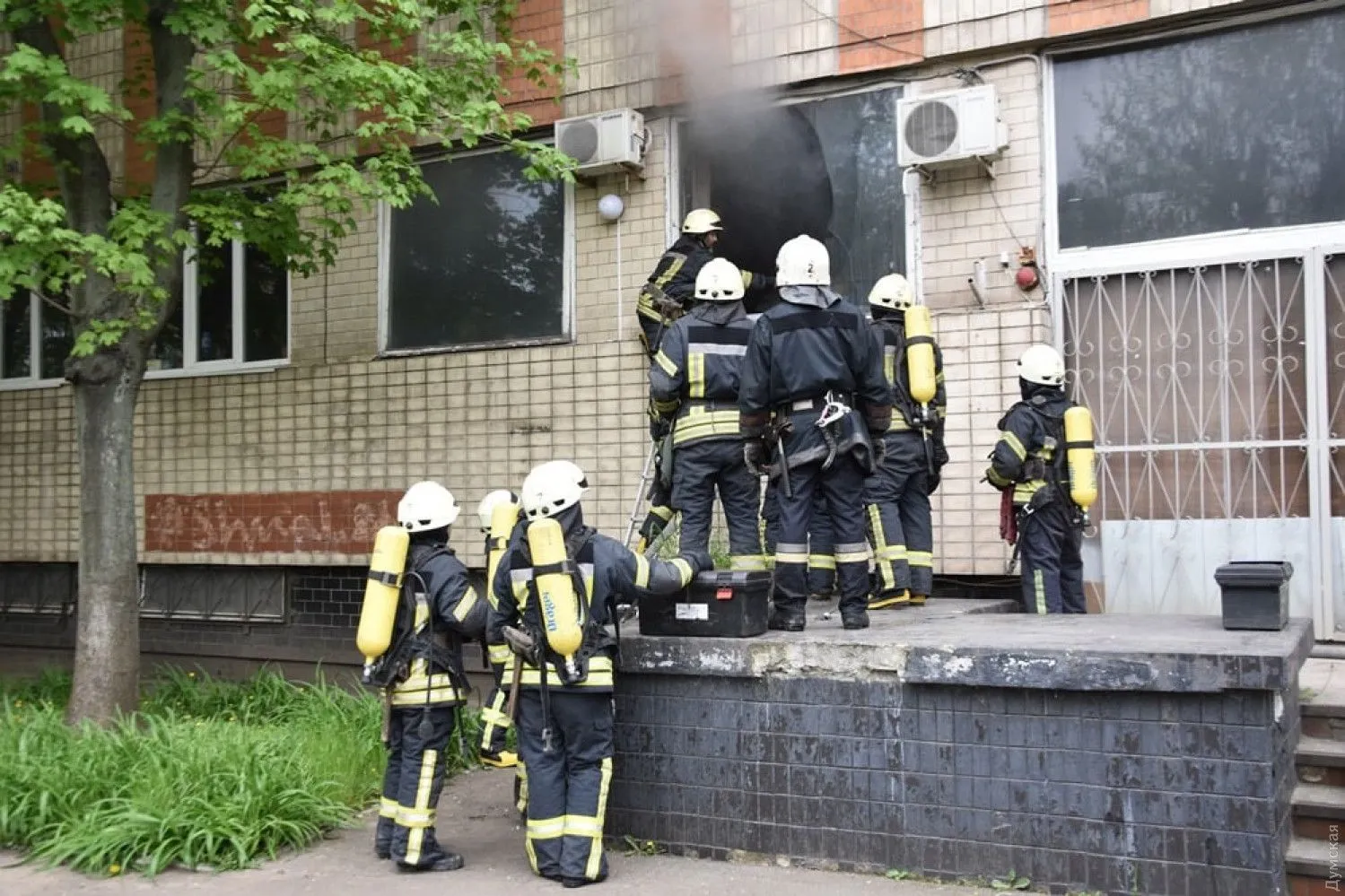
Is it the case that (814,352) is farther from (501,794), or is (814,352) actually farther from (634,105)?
(634,105)

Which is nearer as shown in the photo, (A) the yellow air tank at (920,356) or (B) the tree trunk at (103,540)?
(A) the yellow air tank at (920,356)

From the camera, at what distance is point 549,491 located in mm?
5246

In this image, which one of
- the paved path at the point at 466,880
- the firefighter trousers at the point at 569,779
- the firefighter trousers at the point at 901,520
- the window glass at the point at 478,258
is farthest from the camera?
the window glass at the point at 478,258

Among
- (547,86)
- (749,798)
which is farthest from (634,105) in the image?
(749,798)

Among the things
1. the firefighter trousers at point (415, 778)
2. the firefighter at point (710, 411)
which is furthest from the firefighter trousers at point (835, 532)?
the firefighter trousers at point (415, 778)

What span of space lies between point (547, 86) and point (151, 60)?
9.33 ft

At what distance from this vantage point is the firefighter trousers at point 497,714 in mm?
6039

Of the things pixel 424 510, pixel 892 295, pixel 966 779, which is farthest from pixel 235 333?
pixel 966 779

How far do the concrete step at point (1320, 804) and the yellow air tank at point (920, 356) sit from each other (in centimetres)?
286

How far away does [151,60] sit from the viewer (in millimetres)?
9078

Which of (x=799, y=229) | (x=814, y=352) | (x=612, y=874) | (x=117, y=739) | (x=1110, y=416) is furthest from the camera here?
(x=799, y=229)

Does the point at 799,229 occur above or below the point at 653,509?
above

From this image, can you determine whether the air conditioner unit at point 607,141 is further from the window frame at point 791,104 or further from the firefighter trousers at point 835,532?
the firefighter trousers at point 835,532

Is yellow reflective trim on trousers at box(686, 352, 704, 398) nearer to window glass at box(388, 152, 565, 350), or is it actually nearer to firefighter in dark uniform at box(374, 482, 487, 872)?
firefighter in dark uniform at box(374, 482, 487, 872)
